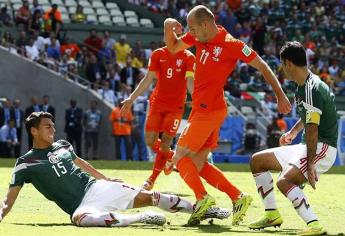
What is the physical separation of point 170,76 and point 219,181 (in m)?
4.24

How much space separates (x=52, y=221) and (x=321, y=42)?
26547 millimetres

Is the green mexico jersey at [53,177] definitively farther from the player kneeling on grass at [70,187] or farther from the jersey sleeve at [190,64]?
the jersey sleeve at [190,64]

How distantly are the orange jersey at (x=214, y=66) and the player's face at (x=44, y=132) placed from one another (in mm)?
1657

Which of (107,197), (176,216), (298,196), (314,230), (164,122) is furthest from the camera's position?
(164,122)

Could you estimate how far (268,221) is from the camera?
11016 mm

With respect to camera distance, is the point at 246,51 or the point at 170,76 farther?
the point at 170,76

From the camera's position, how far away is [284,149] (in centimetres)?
1092

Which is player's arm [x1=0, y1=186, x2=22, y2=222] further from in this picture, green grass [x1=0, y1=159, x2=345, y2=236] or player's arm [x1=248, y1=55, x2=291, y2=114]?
player's arm [x1=248, y1=55, x2=291, y2=114]

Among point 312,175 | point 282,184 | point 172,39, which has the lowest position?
point 282,184

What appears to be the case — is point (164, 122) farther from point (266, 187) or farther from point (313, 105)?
point (313, 105)

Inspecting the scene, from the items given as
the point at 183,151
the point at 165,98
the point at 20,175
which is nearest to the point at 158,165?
the point at 165,98

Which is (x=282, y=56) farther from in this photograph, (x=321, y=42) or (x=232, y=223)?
(x=321, y=42)

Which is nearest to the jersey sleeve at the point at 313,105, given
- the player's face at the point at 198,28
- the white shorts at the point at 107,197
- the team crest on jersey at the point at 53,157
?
the player's face at the point at 198,28

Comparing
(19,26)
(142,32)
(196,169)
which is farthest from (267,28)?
(196,169)
